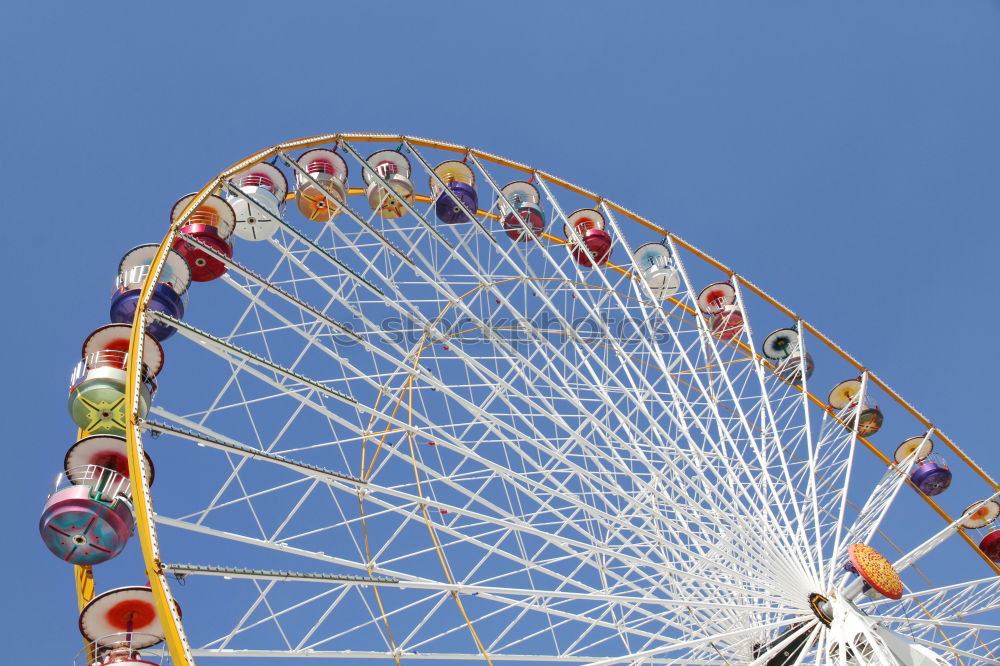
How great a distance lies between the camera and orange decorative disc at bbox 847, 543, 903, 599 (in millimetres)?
13102

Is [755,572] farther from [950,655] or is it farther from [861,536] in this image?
[950,655]

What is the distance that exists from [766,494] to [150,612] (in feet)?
35.2

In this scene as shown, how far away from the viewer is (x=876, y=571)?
43.7 feet

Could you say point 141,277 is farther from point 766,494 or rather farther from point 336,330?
point 766,494

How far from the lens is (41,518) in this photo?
350 inches

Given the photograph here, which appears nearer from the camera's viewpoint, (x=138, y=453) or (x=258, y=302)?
(x=138, y=453)

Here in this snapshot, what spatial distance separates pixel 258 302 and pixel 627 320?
27.9 feet

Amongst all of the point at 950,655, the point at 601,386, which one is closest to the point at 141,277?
the point at 601,386

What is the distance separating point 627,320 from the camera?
16703 millimetres

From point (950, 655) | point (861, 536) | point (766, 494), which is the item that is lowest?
point (950, 655)

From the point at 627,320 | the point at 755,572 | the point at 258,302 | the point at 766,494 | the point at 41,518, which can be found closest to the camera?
the point at 41,518

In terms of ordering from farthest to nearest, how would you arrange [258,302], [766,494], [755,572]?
[766,494], [755,572], [258,302]

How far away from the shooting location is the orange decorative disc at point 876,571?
13102 mm

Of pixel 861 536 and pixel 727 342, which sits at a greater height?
pixel 727 342
